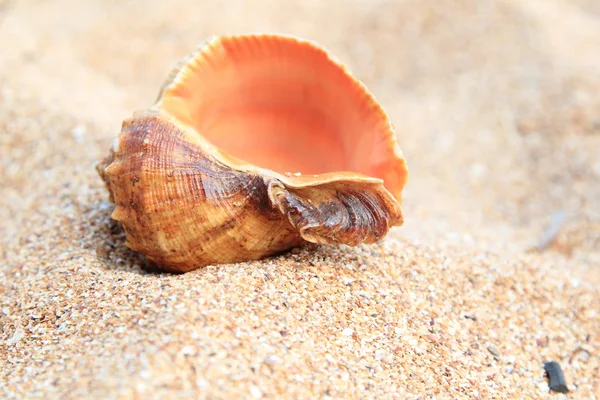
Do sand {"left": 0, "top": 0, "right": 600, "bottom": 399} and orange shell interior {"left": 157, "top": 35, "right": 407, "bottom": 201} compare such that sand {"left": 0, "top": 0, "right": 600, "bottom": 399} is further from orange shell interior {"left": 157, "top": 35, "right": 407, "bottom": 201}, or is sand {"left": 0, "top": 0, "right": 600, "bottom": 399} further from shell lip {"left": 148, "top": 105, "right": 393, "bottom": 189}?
orange shell interior {"left": 157, "top": 35, "right": 407, "bottom": 201}

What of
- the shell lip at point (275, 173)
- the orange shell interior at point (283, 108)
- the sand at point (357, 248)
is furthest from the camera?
the orange shell interior at point (283, 108)

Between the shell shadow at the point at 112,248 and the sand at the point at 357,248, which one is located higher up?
the sand at the point at 357,248

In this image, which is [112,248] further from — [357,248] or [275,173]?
[357,248]

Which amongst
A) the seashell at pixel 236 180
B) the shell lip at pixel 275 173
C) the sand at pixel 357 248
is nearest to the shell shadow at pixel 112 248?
the sand at pixel 357 248

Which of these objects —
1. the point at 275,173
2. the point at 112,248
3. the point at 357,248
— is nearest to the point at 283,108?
the point at 275,173

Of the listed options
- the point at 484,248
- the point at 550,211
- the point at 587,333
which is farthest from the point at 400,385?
the point at 550,211

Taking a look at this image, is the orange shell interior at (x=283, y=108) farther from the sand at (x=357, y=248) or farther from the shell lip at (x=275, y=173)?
the sand at (x=357, y=248)
